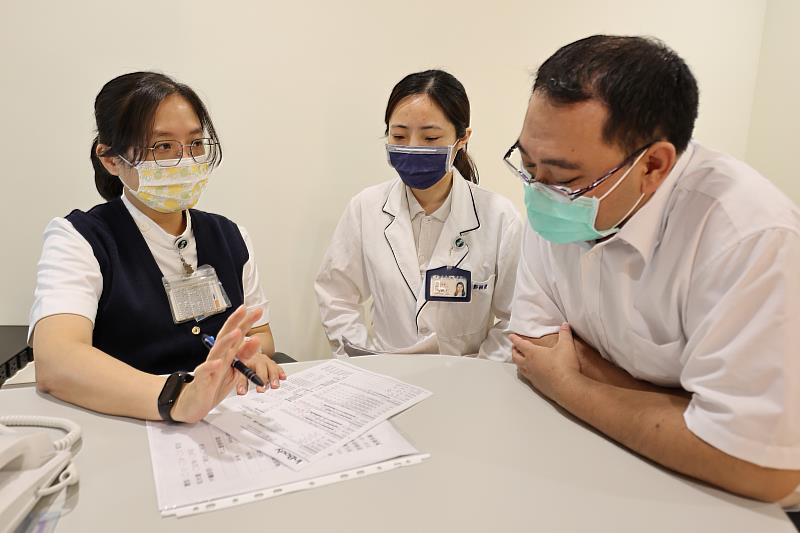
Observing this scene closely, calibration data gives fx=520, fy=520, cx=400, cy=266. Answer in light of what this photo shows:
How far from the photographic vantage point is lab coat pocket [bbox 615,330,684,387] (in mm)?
999

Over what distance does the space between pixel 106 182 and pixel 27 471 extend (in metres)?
1.02

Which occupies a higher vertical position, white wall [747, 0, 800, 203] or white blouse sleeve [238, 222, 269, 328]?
white wall [747, 0, 800, 203]

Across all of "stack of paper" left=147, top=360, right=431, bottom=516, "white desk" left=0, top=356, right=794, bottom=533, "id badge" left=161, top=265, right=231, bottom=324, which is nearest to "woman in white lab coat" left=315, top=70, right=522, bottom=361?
"id badge" left=161, top=265, right=231, bottom=324

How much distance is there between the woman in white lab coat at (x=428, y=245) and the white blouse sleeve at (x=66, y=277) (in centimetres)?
92

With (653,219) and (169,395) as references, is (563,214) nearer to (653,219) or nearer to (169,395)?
(653,219)

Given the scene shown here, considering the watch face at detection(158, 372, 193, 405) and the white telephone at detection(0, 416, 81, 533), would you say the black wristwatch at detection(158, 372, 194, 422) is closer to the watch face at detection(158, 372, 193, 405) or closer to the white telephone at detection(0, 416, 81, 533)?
the watch face at detection(158, 372, 193, 405)

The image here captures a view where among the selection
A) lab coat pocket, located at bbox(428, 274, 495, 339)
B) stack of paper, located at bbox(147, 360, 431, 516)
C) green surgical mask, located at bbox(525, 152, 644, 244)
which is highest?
green surgical mask, located at bbox(525, 152, 644, 244)

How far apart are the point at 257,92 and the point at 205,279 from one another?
1068 millimetres

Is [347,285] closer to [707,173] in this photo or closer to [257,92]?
[257,92]

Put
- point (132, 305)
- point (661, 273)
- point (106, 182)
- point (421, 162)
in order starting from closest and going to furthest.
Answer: point (661, 273), point (132, 305), point (106, 182), point (421, 162)

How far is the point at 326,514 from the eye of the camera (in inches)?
30.5

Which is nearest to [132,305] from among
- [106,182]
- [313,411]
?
[106,182]

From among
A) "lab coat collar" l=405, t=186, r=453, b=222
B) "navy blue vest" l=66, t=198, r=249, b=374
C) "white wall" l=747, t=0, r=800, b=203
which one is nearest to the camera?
"navy blue vest" l=66, t=198, r=249, b=374

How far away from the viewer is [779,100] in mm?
2795
